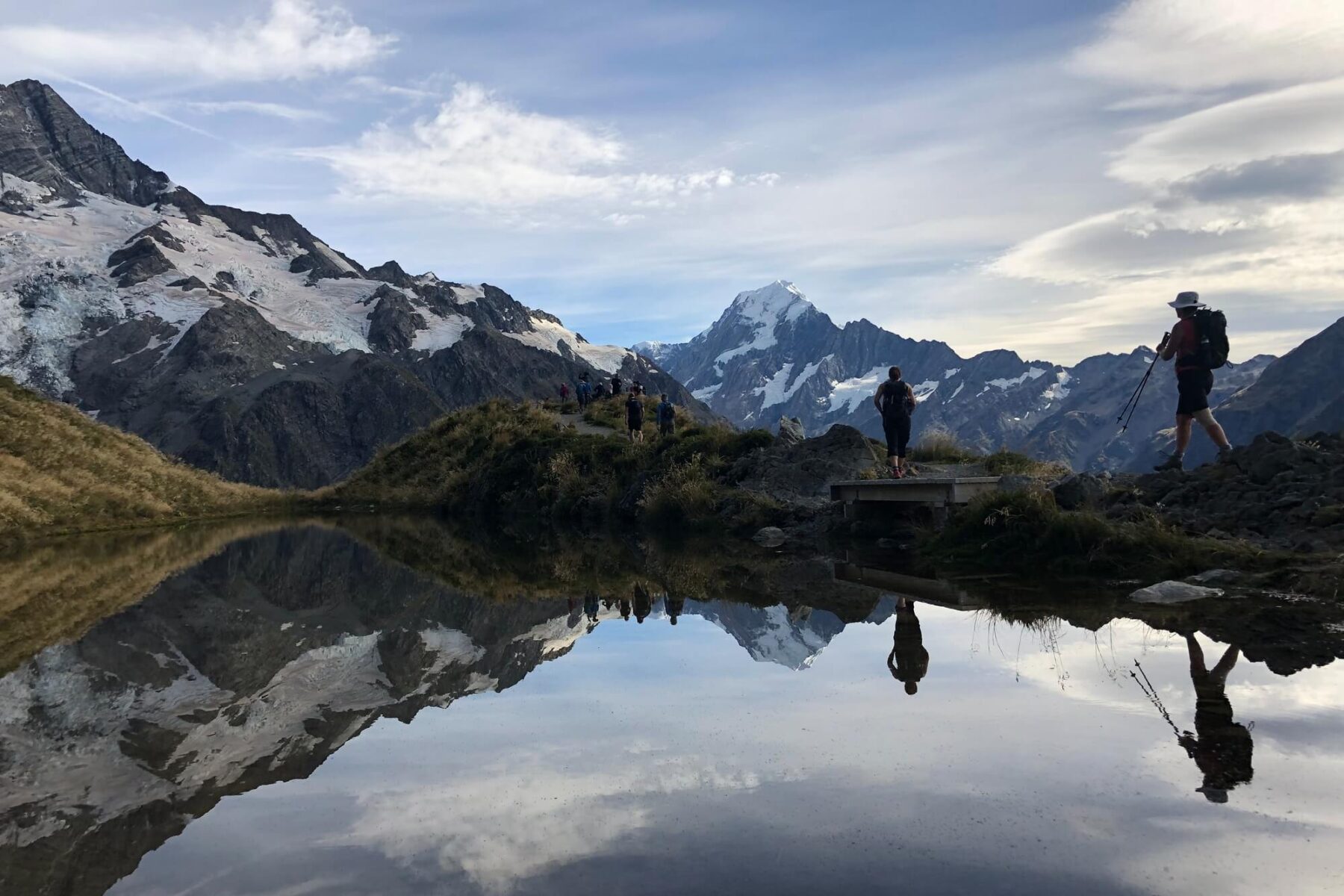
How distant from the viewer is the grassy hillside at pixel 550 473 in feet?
81.5

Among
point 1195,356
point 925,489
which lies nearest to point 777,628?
point 925,489

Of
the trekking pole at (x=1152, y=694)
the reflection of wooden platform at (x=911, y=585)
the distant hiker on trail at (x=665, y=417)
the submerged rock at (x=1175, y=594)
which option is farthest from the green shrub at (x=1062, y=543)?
the distant hiker on trail at (x=665, y=417)

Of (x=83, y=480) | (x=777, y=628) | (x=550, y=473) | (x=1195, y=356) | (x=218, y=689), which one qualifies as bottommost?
(x=218, y=689)

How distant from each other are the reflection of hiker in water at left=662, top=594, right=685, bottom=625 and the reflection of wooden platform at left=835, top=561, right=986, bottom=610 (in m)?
2.41

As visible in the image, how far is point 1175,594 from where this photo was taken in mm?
9469

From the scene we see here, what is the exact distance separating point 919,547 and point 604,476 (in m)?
16.3

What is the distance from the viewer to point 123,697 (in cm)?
777

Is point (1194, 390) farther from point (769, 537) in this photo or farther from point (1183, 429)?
point (769, 537)

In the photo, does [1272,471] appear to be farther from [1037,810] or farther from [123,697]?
[123,697]

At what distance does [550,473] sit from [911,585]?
2154 cm

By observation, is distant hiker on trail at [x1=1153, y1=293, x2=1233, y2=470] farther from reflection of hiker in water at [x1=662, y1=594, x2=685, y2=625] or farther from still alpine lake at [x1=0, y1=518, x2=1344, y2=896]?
reflection of hiker in water at [x1=662, y1=594, x2=685, y2=625]

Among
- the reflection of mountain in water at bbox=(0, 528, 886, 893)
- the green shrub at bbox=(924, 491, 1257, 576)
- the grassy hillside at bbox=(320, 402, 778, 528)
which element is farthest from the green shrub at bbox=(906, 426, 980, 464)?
the reflection of mountain in water at bbox=(0, 528, 886, 893)

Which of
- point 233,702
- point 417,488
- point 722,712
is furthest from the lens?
point 417,488

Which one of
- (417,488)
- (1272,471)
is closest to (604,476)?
(417,488)
